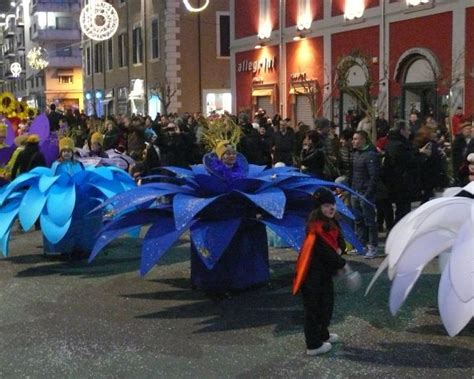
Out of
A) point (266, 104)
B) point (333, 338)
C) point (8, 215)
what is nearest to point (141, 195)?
point (8, 215)

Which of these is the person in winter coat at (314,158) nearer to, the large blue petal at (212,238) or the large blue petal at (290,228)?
the large blue petal at (290,228)

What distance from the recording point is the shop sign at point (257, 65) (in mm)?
31078

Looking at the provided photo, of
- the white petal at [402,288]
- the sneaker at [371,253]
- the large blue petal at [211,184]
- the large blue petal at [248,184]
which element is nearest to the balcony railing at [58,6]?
the sneaker at [371,253]

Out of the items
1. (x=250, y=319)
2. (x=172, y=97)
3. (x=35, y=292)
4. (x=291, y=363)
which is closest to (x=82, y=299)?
(x=35, y=292)

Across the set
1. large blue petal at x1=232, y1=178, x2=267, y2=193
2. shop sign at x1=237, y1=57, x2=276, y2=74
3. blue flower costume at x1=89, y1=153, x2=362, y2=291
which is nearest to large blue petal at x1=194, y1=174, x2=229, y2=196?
blue flower costume at x1=89, y1=153, x2=362, y2=291

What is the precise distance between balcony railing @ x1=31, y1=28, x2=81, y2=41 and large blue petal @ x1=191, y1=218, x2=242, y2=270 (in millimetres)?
62740

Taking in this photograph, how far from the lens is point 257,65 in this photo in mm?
32250

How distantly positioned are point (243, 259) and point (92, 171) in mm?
3047

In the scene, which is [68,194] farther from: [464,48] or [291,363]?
[464,48]

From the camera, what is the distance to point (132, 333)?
286 inches

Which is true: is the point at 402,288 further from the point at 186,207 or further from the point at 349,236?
the point at 186,207

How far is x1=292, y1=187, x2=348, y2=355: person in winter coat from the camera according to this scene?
647cm

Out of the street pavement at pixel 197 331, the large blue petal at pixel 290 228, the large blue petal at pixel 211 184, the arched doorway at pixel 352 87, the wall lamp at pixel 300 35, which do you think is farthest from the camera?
the wall lamp at pixel 300 35

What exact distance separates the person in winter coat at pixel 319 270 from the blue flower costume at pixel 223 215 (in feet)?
4.41
